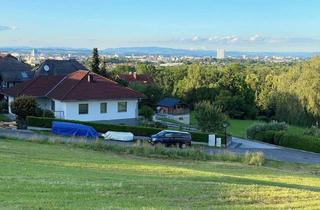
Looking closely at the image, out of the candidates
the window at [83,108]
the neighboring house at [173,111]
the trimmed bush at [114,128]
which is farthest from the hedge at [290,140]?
the neighboring house at [173,111]

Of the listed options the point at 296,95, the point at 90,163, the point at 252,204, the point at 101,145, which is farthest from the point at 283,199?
the point at 296,95

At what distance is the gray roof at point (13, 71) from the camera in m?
68.1

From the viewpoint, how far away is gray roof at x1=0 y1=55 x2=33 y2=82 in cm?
6806

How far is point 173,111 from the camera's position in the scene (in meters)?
91.2

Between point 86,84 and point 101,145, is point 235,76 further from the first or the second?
→ point 101,145

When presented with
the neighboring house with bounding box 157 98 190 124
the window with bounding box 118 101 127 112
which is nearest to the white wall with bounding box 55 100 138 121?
the window with bounding box 118 101 127 112

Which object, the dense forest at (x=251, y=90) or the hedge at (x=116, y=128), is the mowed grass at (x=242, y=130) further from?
the hedge at (x=116, y=128)

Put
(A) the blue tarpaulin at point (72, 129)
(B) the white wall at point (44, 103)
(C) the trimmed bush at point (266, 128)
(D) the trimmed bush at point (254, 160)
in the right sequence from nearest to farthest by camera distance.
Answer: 1. (D) the trimmed bush at point (254, 160)
2. (A) the blue tarpaulin at point (72, 129)
3. (B) the white wall at point (44, 103)
4. (C) the trimmed bush at point (266, 128)

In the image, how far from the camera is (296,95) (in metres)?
68.8

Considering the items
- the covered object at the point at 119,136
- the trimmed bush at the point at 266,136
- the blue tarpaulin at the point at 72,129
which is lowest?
the trimmed bush at the point at 266,136

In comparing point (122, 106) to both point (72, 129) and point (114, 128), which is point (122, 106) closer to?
point (114, 128)

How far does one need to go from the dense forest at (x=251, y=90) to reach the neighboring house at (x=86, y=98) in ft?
89.2

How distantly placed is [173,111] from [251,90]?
24034 millimetres

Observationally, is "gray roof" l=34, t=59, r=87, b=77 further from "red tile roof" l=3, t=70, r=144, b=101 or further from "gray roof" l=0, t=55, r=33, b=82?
"red tile roof" l=3, t=70, r=144, b=101
